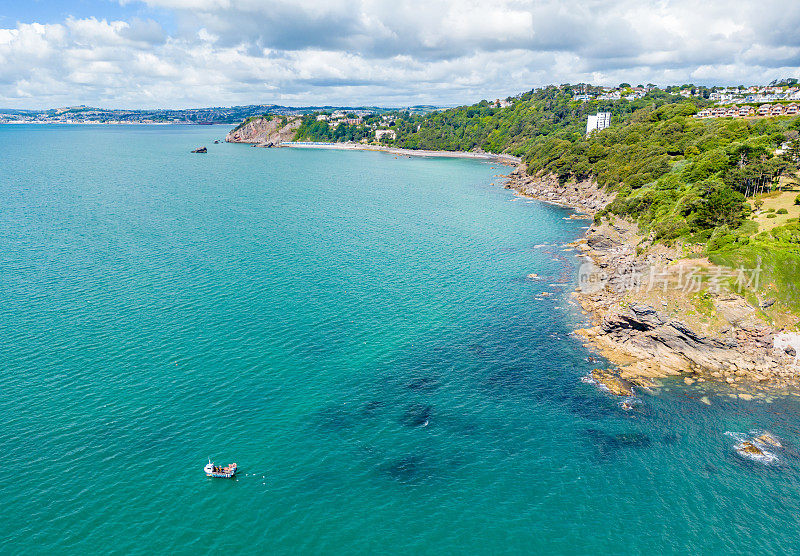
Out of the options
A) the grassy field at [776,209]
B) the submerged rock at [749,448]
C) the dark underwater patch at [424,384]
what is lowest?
the submerged rock at [749,448]

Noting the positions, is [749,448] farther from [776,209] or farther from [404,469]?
[776,209]

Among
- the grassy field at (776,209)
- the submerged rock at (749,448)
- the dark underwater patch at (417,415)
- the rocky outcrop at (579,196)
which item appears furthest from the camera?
the rocky outcrop at (579,196)

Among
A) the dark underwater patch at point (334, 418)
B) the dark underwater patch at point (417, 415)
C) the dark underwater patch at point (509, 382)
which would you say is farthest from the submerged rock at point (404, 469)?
the dark underwater patch at point (509, 382)

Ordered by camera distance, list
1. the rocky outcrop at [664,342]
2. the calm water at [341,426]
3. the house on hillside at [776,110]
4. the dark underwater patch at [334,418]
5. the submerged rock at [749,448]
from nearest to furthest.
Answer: the calm water at [341,426], the submerged rock at [749,448], the dark underwater patch at [334,418], the rocky outcrop at [664,342], the house on hillside at [776,110]

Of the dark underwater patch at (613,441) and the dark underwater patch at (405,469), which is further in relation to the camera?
the dark underwater patch at (613,441)

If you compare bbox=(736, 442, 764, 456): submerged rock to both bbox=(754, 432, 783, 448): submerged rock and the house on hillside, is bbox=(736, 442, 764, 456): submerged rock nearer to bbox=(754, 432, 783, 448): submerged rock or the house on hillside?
bbox=(754, 432, 783, 448): submerged rock

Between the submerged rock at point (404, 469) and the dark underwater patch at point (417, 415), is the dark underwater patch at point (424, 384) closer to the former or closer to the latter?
the dark underwater patch at point (417, 415)

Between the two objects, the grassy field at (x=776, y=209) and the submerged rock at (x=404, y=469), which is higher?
the grassy field at (x=776, y=209)
